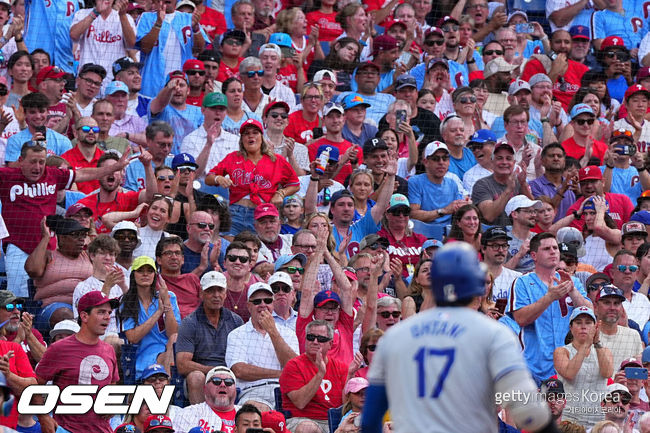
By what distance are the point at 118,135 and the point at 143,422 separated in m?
4.27

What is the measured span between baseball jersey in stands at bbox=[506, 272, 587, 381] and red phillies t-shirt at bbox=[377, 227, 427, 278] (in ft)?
3.50

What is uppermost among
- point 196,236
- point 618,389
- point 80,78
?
point 80,78

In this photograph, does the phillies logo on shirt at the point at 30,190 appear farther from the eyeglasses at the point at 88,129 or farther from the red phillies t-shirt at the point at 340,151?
the red phillies t-shirt at the point at 340,151

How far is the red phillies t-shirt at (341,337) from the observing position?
10.2 meters

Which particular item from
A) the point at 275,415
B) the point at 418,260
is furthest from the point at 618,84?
the point at 275,415

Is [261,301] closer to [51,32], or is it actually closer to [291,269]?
[291,269]

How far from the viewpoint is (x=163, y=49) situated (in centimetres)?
1426

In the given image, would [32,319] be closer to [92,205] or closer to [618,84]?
[92,205]

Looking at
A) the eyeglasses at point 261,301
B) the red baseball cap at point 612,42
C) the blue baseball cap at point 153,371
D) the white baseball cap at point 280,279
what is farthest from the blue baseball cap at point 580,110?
the blue baseball cap at point 153,371

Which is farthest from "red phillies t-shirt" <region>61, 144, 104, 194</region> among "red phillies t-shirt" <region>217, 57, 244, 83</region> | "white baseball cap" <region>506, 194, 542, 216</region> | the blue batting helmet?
the blue batting helmet

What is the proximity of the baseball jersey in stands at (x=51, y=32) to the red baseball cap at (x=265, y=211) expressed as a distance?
393cm

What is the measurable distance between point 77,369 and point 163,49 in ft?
19.1

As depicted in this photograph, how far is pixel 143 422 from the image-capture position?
30.2 ft

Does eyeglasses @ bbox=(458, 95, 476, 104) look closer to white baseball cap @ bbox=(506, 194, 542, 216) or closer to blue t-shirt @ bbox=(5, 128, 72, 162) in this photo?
white baseball cap @ bbox=(506, 194, 542, 216)
